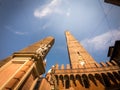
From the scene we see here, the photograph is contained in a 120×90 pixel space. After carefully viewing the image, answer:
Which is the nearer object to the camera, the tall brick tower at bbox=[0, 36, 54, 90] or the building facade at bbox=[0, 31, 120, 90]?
the tall brick tower at bbox=[0, 36, 54, 90]

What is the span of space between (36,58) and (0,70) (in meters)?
1.92

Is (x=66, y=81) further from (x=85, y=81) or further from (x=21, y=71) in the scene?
(x=21, y=71)

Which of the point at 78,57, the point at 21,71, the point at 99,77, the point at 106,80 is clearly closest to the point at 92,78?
the point at 99,77

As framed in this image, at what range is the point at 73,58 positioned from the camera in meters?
24.3

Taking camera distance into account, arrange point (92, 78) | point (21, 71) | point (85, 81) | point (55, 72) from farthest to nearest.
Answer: point (55, 72), point (92, 78), point (85, 81), point (21, 71)

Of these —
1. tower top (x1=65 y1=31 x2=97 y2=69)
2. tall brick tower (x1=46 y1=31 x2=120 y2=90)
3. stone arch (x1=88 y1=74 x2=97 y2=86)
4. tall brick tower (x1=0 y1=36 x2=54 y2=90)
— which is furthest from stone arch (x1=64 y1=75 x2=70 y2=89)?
tall brick tower (x1=0 y1=36 x2=54 y2=90)

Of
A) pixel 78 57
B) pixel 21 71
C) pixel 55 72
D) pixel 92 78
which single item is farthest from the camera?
pixel 78 57

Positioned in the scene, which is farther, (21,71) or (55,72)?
(55,72)

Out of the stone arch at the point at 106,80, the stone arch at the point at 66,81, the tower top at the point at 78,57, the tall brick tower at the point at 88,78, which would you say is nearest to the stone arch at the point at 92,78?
the tall brick tower at the point at 88,78

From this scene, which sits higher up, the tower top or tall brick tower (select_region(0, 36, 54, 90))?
the tower top

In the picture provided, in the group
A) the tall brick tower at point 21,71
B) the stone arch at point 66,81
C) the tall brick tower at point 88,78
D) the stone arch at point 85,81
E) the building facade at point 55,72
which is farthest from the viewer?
the stone arch at point 85,81

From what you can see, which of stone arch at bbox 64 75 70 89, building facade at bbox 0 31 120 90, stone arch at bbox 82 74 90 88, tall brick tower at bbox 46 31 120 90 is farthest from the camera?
stone arch at bbox 82 74 90 88

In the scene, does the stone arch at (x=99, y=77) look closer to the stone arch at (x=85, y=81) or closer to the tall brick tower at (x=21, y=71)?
the stone arch at (x=85, y=81)

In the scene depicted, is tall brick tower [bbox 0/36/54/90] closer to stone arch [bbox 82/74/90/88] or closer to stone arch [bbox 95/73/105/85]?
stone arch [bbox 82/74/90/88]
